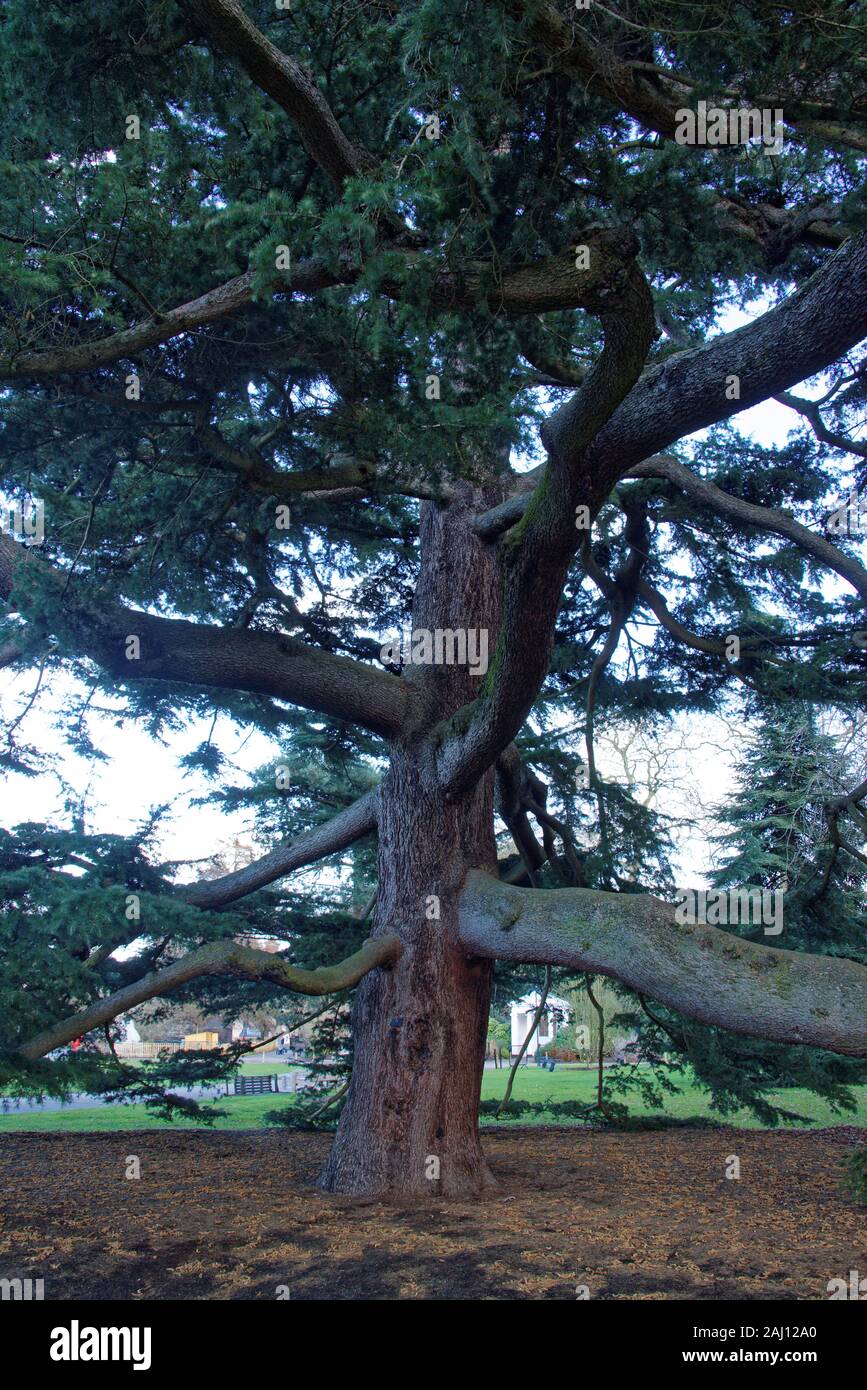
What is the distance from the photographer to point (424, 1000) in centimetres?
668

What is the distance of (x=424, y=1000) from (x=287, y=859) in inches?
75.2

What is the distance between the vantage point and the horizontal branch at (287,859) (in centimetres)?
793

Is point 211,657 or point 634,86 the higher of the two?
point 634,86

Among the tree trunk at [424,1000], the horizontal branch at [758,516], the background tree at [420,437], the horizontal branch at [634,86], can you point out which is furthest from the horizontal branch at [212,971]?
the horizontal branch at [634,86]

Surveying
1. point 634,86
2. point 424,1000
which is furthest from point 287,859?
point 634,86

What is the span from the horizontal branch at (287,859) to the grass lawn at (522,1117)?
2677 mm

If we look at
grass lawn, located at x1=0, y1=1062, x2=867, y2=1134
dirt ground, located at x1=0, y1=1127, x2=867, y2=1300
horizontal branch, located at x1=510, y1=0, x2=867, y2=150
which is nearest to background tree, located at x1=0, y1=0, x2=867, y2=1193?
horizontal branch, located at x1=510, y1=0, x2=867, y2=150

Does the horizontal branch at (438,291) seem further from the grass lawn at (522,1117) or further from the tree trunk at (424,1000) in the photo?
the grass lawn at (522,1117)

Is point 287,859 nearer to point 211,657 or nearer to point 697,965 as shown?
point 211,657

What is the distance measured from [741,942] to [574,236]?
3.42 metres

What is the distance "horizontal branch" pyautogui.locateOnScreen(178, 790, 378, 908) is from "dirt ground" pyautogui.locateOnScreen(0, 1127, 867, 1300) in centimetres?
199

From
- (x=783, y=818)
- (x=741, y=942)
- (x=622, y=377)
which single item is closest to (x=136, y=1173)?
(x=741, y=942)

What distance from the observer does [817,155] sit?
3.99 metres

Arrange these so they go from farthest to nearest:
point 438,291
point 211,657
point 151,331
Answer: point 211,657 → point 151,331 → point 438,291
